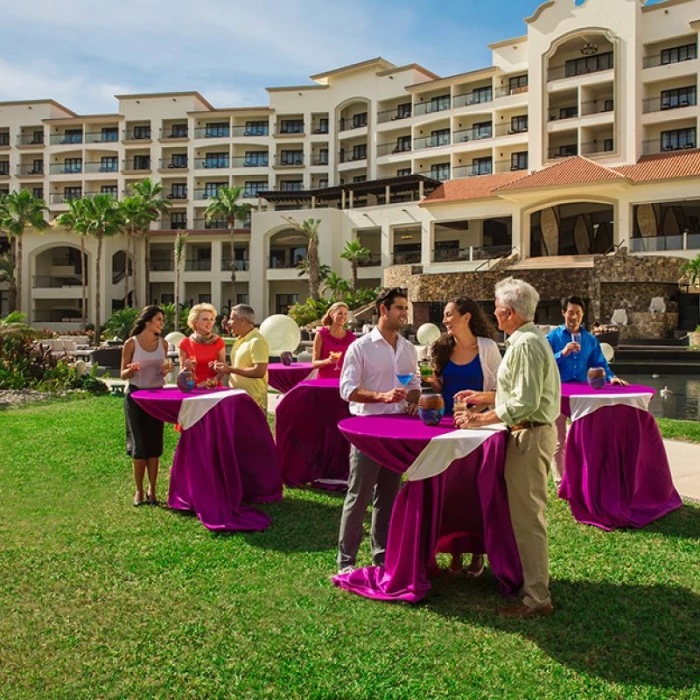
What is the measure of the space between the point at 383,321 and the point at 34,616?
2674 millimetres

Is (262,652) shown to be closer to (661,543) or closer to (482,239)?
(661,543)

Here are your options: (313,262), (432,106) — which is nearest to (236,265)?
(313,262)

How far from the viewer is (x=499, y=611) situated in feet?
13.2

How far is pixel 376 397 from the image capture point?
4.51m

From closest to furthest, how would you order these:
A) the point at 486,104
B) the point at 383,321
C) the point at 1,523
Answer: the point at 383,321 < the point at 1,523 < the point at 486,104

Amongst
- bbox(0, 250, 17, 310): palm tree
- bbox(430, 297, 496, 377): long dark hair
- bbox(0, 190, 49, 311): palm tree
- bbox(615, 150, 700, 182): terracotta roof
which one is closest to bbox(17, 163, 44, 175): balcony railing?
bbox(0, 250, 17, 310): palm tree

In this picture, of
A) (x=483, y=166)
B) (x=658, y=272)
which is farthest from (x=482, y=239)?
(x=658, y=272)

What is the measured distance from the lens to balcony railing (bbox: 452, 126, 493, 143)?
4538 centimetres

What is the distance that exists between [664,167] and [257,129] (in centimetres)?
3213

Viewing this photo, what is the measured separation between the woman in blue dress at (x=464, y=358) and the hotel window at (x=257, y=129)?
54817mm

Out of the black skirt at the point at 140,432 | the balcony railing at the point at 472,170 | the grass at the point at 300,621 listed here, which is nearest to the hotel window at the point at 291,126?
the balcony railing at the point at 472,170

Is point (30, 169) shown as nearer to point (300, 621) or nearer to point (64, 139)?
point (64, 139)

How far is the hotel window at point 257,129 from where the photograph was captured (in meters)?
56.3

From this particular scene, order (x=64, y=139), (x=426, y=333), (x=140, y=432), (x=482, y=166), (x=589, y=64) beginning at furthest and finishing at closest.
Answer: (x=64, y=139), (x=482, y=166), (x=589, y=64), (x=426, y=333), (x=140, y=432)
